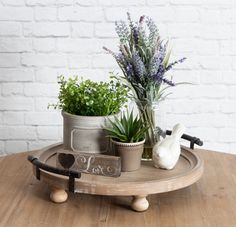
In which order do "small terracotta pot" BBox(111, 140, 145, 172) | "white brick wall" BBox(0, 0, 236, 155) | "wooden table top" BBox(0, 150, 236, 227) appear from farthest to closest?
"white brick wall" BBox(0, 0, 236, 155), "small terracotta pot" BBox(111, 140, 145, 172), "wooden table top" BBox(0, 150, 236, 227)

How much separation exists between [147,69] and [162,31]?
0.80m

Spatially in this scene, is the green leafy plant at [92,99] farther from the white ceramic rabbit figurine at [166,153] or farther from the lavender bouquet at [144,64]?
the white ceramic rabbit figurine at [166,153]

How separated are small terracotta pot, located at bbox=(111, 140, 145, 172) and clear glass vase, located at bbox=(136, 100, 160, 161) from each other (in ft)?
0.30

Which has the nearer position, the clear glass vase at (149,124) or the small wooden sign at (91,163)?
the small wooden sign at (91,163)

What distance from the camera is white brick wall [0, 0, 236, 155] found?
6.72ft

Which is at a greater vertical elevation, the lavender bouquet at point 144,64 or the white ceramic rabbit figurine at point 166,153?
the lavender bouquet at point 144,64

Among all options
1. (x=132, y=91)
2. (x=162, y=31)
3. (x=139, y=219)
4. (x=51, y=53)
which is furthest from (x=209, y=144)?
(x=139, y=219)

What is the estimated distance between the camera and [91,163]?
123 cm

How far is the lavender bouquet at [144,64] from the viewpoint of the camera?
4.21ft

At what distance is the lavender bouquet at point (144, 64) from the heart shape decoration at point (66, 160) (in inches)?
9.0

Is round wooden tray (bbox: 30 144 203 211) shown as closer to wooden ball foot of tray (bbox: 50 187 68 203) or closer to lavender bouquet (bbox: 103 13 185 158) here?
wooden ball foot of tray (bbox: 50 187 68 203)

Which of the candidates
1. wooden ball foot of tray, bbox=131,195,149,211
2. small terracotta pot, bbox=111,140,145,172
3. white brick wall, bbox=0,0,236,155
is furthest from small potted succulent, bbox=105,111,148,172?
white brick wall, bbox=0,0,236,155

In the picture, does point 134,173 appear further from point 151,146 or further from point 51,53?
point 51,53

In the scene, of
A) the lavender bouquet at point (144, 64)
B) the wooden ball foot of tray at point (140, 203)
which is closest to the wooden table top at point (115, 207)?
the wooden ball foot of tray at point (140, 203)
